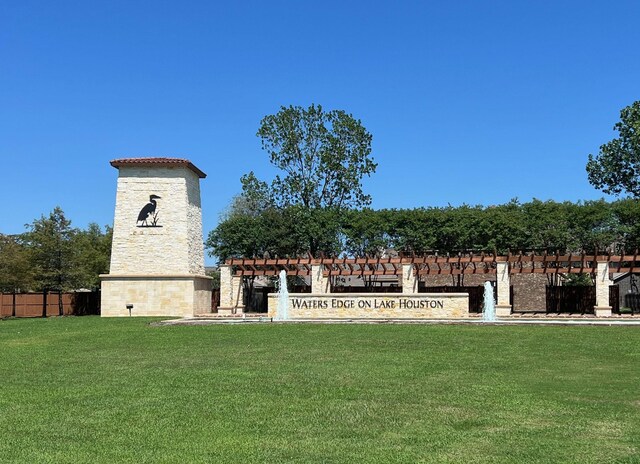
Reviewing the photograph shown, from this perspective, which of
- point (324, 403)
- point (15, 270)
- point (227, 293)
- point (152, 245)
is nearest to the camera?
point (324, 403)

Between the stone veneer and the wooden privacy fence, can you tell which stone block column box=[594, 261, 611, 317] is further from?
the wooden privacy fence

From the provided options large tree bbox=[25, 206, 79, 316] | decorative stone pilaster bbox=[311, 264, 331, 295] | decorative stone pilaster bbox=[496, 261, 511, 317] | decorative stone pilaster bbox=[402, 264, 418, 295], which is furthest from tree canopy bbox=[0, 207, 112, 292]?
decorative stone pilaster bbox=[496, 261, 511, 317]

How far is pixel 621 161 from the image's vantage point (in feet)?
134

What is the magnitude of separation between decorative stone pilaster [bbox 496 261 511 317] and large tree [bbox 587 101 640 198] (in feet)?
38.6

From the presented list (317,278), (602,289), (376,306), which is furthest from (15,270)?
(602,289)

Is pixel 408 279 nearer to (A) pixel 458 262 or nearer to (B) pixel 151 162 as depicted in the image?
(A) pixel 458 262

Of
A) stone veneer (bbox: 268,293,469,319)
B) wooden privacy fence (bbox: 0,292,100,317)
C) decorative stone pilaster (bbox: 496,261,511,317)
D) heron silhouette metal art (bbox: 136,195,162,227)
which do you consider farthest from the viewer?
wooden privacy fence (bbox: 0,292,100,317)

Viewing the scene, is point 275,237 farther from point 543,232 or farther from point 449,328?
point 449,328

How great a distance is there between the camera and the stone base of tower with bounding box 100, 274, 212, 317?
36.7 meters

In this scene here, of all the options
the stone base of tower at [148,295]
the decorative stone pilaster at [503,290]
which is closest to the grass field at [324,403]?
the decorative stone pilaster at [503,290]

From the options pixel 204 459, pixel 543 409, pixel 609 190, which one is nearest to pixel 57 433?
pixel 204 459

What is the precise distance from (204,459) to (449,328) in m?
17.2

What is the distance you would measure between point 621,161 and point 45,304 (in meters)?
34.4

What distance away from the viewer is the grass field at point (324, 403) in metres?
6.64
